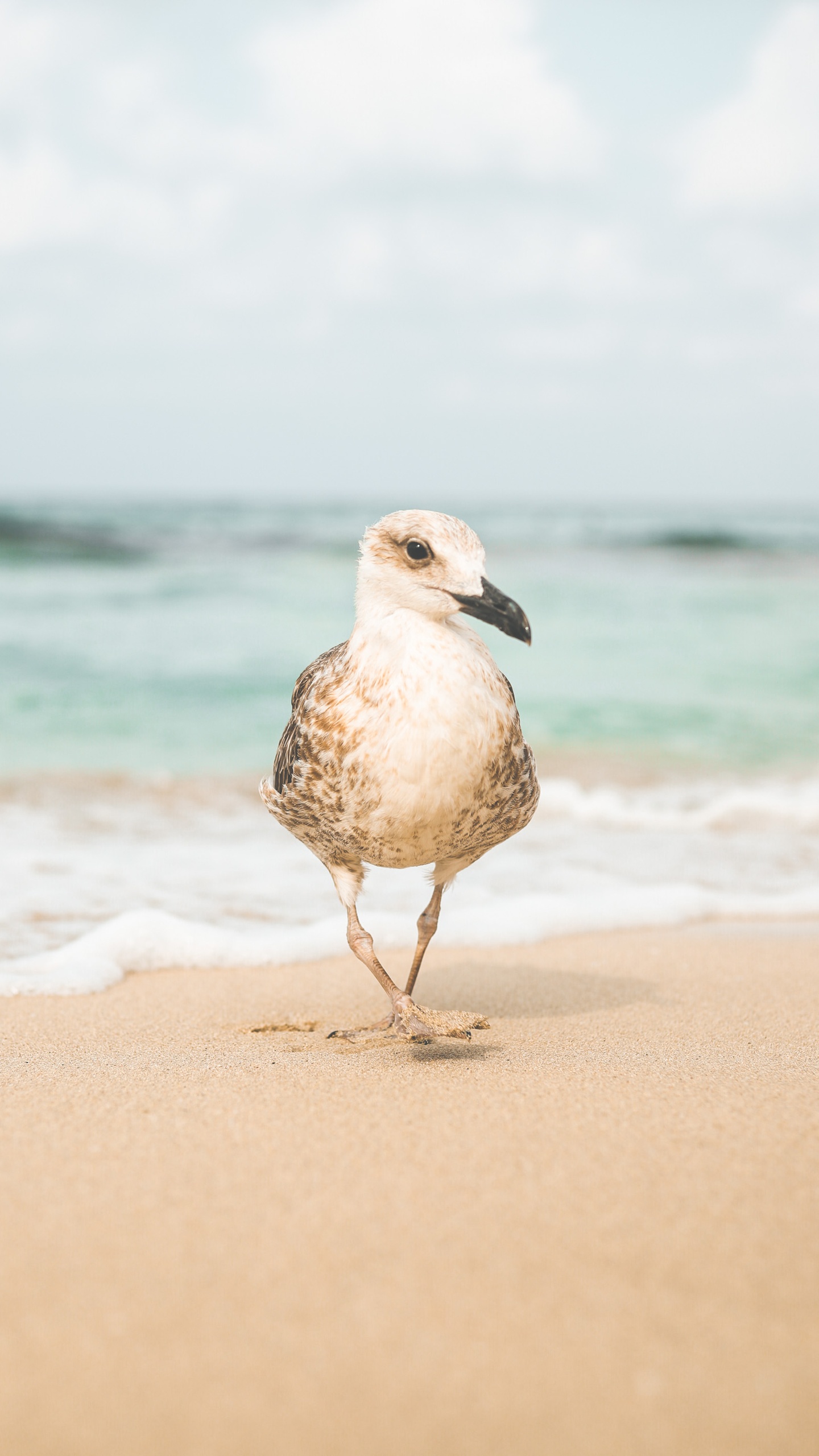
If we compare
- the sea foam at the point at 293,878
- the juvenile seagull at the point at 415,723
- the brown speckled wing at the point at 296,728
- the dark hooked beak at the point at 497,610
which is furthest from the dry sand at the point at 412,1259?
the sea foam at the point at 293,878

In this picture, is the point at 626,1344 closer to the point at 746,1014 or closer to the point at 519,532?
the point at 746,1014

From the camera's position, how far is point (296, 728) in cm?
411

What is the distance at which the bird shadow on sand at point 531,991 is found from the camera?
186 inches

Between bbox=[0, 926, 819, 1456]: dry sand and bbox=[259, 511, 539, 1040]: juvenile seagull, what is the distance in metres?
0.76

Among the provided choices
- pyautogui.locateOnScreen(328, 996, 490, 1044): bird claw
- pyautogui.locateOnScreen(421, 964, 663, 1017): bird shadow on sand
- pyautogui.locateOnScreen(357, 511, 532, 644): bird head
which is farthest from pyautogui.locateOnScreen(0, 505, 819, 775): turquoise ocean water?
pyautogui.locateOnScreen(328, 996, 490, 1044): bird claw

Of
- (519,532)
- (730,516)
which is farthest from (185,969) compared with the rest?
(730,516)

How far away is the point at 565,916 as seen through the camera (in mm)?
6270

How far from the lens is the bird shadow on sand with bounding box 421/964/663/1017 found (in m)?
4.71

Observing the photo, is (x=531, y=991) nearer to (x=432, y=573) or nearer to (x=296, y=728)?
(x=296, y=728)

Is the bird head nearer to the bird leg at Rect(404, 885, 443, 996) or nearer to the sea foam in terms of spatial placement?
the bird leg at Rect(404, 885, 443, 996)

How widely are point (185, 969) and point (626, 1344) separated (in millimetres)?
3852

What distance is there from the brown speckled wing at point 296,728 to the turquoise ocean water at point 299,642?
431 cm

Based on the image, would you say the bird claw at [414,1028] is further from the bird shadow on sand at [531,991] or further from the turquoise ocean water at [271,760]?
the turquoise ocean water at [271,760]

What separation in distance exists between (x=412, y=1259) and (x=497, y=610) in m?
1.96
